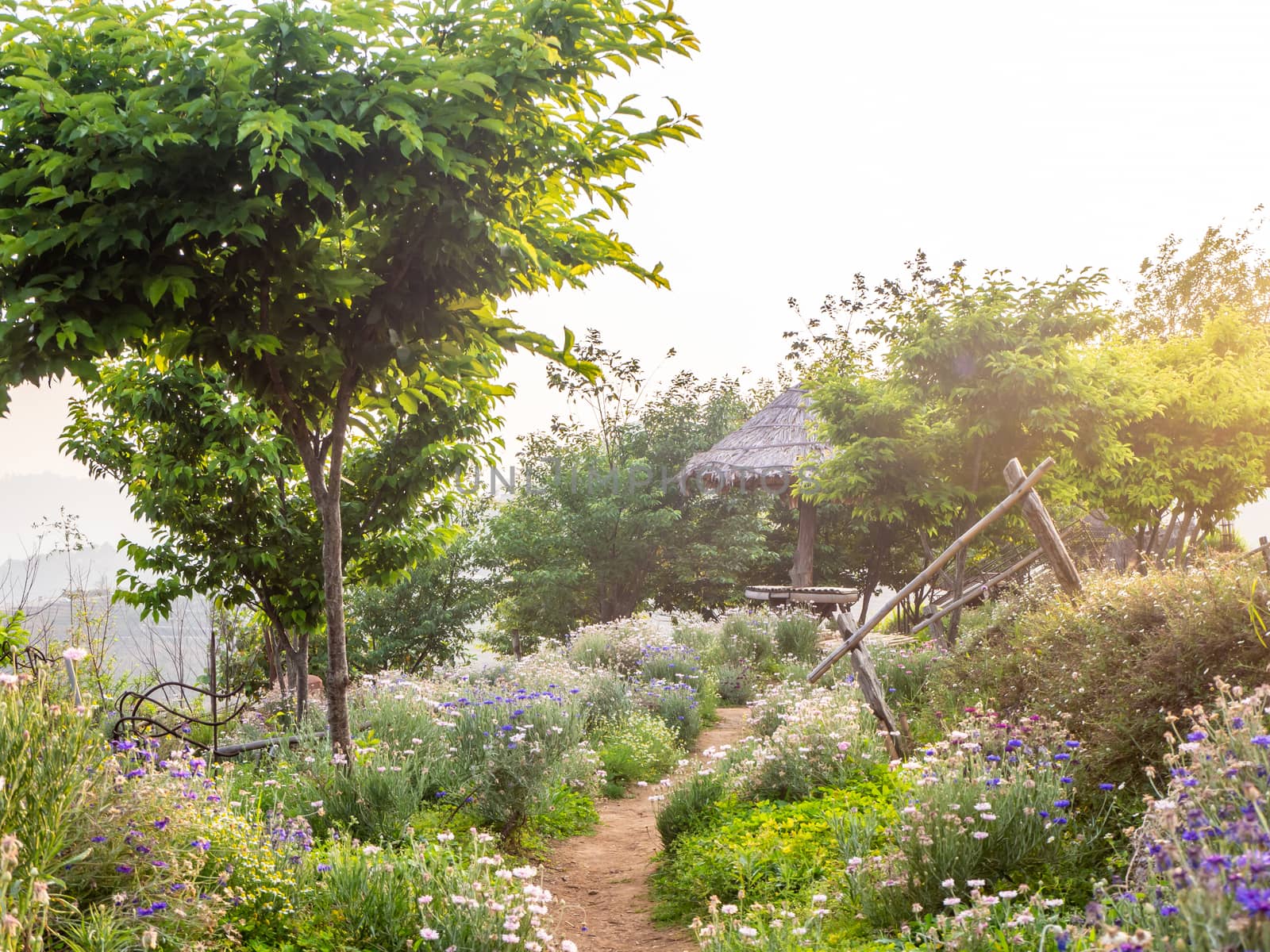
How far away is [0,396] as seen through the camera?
13.6 feet

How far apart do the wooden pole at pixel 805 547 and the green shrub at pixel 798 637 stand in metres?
3.55

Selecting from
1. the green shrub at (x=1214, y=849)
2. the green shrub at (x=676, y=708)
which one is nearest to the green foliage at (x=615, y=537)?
the green shrub at (x=676, y=708)

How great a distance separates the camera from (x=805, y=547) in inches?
703

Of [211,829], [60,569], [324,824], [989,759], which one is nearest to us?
[211,829]

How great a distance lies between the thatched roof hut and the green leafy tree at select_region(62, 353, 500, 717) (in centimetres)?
974

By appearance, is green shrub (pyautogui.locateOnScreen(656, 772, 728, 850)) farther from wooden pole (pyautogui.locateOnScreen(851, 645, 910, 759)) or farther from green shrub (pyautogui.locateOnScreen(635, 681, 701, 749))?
green shrub (pyautogui.locateOnScreen(635, 681, 701, 749))

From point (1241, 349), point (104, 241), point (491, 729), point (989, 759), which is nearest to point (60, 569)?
point (491, 729)

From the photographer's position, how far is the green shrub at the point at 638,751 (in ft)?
24.4

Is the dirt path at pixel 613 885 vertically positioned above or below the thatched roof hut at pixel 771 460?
below

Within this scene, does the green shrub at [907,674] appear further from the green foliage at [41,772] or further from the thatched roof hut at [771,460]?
the thatched roof hut at [771,460]

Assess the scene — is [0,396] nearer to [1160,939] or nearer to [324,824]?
[324,824]

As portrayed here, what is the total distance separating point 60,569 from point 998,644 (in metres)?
11.4

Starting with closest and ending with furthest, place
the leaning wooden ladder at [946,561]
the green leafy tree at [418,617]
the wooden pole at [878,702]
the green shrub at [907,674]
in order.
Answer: the wooden pole at [878,702], the leaning wooden ladder at [946,561], the green shrub at [907,674], the green leafy tree at [418,617]

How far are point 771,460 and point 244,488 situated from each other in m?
11.4
